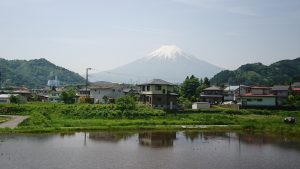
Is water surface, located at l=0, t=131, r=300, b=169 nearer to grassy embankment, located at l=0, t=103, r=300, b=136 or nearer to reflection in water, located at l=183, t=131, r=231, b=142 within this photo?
reflection in water, located at l=183, t=131, r=231, b=142

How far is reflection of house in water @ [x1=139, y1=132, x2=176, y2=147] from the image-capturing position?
93.7 feet

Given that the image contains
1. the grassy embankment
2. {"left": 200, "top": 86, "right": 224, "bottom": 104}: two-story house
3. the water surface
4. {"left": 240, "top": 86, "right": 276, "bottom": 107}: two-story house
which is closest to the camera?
the water surface

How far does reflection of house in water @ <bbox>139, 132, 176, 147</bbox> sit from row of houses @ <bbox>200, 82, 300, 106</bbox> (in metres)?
24.6

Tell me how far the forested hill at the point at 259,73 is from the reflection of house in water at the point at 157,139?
336ft

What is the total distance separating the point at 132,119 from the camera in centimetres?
4150

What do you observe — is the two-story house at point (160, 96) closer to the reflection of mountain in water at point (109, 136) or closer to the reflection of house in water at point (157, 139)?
the reflection of house in water at point (157, 139)

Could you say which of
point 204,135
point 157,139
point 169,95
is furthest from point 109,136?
point 169,95

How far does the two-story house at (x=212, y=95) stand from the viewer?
6625cm

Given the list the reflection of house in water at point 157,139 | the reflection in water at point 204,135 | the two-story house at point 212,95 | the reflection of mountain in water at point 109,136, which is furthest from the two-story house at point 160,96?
the reflection of mountain in water at point 109,136

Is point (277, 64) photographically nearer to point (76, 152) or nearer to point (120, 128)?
point (120, 128)

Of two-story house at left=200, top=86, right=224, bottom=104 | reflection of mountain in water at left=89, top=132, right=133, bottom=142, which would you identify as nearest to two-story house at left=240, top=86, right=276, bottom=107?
two-story house at left=200, top=86, right=224, bottom=104

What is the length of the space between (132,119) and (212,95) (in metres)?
28.6

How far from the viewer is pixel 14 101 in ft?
190

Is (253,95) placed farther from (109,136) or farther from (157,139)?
(109,136)
